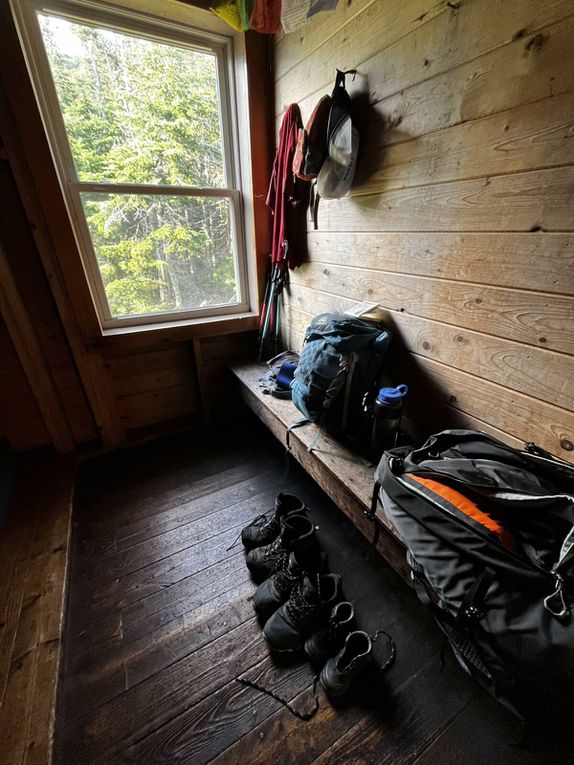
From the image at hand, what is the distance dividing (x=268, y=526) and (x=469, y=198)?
144 cm

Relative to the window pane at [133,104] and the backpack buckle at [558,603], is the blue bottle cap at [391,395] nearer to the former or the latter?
the backpack buckle at [558,603]

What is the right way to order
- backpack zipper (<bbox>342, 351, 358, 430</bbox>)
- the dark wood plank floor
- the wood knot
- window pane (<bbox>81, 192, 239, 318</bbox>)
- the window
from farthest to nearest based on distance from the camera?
1. window pane (<bbox>81, 192, 239, 318</bbox>)
2. the window
3. backpack zipper (<bbox>342, 351, 358, 430</bbox>)
4. the dark wood plank floor
5. the wood knot

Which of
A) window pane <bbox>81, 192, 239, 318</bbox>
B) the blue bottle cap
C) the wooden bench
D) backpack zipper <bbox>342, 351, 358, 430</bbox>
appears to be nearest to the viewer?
the wooden bench

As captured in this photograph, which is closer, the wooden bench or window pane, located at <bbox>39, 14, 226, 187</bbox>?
the wooden bench

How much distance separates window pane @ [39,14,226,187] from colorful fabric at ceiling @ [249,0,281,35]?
1.52 ft

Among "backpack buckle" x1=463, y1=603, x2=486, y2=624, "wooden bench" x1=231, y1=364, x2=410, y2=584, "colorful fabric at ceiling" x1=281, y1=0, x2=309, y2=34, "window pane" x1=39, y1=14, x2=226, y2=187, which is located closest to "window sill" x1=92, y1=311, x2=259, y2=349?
"wooden bench" x1=231, y1=364, x2=410, y2=584

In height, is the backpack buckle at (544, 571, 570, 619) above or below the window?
below

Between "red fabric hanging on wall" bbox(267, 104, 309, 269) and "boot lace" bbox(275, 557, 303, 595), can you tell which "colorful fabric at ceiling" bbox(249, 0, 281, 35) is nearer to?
"red fabric hanging on wall" bbox(267, 104, 309, 269)

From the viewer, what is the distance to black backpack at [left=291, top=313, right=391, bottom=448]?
1.25m

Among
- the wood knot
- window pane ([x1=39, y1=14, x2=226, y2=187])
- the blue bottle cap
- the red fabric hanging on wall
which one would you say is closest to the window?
window pane ([x1=39, y1=14, x2=226, y2=187])

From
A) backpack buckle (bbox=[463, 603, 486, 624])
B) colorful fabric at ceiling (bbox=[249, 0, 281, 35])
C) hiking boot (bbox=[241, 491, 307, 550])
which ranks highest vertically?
colorful fabric at ceiling (bbox=[249, 0, 281, 35])

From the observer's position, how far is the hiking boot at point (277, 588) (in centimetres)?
114

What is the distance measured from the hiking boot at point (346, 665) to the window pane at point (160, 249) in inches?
75.5

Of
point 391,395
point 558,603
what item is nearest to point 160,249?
point 391,395
